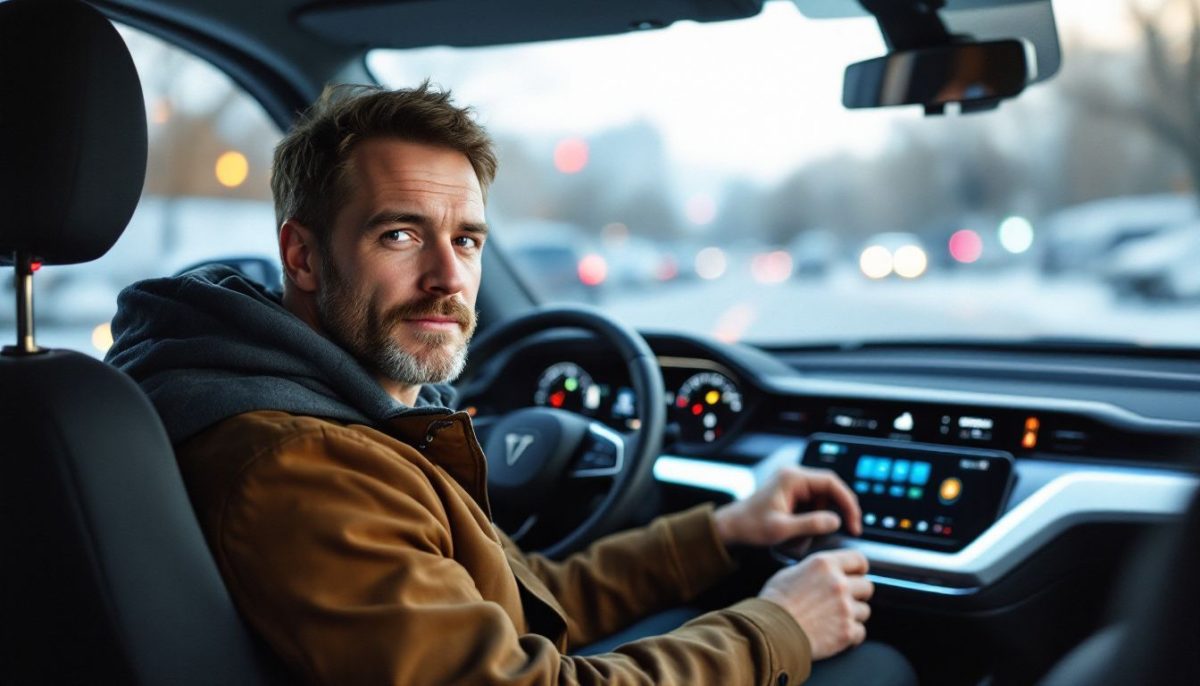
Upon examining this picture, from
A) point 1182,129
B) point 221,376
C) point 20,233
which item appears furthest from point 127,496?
point 1182,129

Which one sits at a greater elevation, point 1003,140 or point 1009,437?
point 1003,140

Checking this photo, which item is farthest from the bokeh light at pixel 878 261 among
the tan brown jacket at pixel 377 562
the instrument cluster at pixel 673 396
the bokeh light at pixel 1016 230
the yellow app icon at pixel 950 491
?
the tan brown jacket at pixel 377 562

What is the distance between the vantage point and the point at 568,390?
336 cm

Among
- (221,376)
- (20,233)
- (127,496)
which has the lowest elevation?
(127,496)

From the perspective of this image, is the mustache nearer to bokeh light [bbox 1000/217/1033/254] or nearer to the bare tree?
the bare tree

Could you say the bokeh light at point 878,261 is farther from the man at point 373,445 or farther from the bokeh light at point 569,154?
the man at point 373,445

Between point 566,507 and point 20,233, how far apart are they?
5.48 feet

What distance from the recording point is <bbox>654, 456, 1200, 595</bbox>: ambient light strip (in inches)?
91.0

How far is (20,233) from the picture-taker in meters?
1.46

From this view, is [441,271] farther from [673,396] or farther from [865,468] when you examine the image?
[673,396]

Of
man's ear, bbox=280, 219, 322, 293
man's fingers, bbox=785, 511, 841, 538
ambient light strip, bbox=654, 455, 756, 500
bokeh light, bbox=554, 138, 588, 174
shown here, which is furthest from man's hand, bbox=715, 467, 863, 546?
bokeh light, bbox=554, 138, 588, 174

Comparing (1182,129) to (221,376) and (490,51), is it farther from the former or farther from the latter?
(221,376)

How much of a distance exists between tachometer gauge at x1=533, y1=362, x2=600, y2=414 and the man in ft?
3.37

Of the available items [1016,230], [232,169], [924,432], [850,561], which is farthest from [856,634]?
[1016,230]
